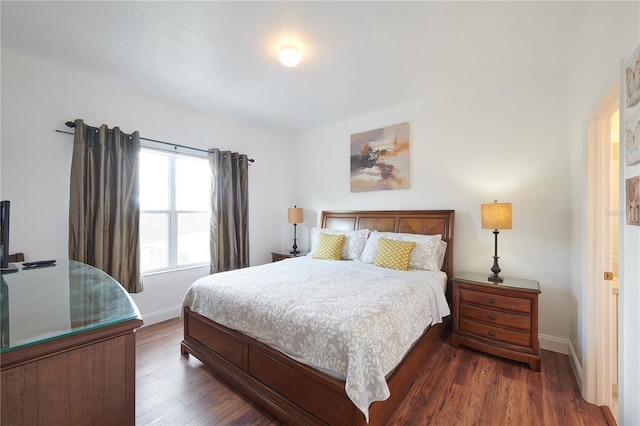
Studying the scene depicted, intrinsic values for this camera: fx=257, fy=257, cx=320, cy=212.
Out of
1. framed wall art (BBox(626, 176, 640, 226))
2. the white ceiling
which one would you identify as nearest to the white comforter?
framed wall art (BBox(626, 176, 640, 226))

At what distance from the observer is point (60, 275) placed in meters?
1.48

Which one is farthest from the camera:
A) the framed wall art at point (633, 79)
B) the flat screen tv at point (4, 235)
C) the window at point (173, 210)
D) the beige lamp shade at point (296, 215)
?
the beige lamp shade at point (296, 215)

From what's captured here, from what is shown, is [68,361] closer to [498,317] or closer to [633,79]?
[633,79]

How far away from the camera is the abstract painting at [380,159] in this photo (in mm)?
3402

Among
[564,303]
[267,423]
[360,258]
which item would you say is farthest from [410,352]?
[564,303]

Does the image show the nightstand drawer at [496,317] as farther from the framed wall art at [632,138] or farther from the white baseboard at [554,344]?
the framed wall art at [632,138]

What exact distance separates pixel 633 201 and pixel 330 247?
2547 mm

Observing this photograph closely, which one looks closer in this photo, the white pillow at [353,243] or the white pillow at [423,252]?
the white pillow at [423,252]

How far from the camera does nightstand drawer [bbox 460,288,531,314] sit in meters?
2.21

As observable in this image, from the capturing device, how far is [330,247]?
3.29 m

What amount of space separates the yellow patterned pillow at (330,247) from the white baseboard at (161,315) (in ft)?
6.39

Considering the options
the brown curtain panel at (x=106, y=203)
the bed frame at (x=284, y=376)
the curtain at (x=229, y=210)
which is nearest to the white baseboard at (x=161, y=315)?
the brown curtain panel at (x=106, y=203)

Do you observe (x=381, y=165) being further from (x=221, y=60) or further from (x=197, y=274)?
(x=197, y=274)

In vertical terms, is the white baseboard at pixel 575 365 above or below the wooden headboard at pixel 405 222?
below
